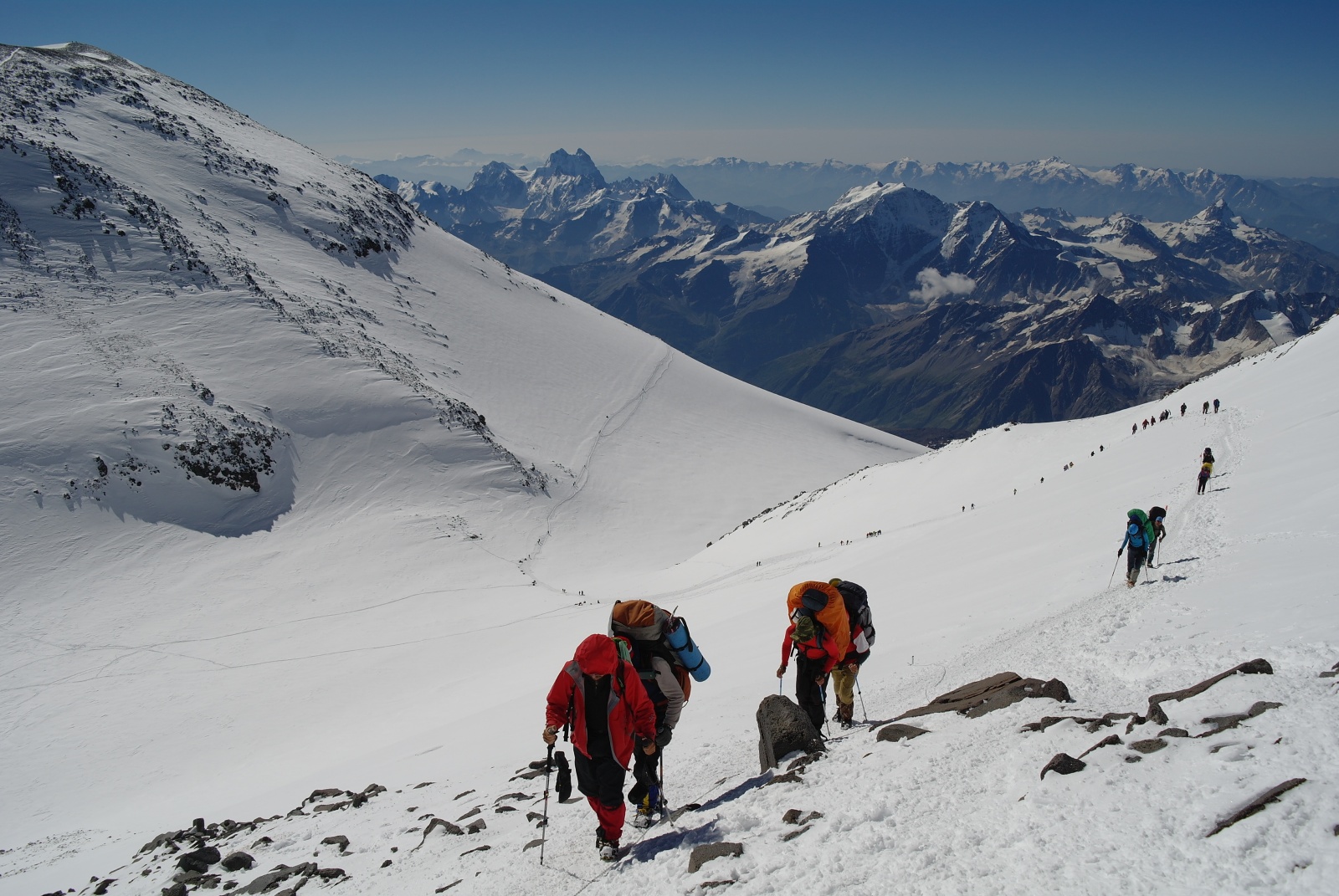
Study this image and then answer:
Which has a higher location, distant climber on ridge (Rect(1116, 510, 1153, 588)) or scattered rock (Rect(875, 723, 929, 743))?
distant climber on ridge (Rect(1116, 510, 1153, 588))

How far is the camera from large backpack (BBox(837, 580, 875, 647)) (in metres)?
9.58

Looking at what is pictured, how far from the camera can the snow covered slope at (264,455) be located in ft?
82.3

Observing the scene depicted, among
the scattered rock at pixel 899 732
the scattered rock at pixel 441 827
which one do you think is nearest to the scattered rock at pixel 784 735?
the scattered rock at pixel 899 732

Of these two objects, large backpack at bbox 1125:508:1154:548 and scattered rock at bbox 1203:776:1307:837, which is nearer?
scattered rock at bbox 1203:776:1307:837

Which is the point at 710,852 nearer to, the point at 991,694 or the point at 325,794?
the point at 991,694

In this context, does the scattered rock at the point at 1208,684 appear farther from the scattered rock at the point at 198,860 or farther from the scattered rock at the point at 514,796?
the scattered rock at the point at 198,860

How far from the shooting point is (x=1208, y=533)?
16.2 m

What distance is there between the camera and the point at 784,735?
8891 mm

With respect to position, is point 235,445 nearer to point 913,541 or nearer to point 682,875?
point 913,541

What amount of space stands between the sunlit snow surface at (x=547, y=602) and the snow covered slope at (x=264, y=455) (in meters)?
0.27

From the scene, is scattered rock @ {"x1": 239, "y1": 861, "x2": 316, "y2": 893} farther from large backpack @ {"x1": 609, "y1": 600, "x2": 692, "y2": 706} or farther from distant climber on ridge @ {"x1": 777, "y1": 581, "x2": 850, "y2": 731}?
distant climber on ridge @ {"x1": 777, "y1": 581, "x2": 850, "y2": 731}

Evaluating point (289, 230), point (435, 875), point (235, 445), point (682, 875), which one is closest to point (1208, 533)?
point (682, 875)

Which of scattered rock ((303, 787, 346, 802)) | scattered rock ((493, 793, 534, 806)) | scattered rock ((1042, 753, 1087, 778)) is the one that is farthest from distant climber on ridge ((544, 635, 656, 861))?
scattered rock ((303, 787, 346, 802))

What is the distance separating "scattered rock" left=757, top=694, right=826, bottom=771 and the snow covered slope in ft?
45.6
